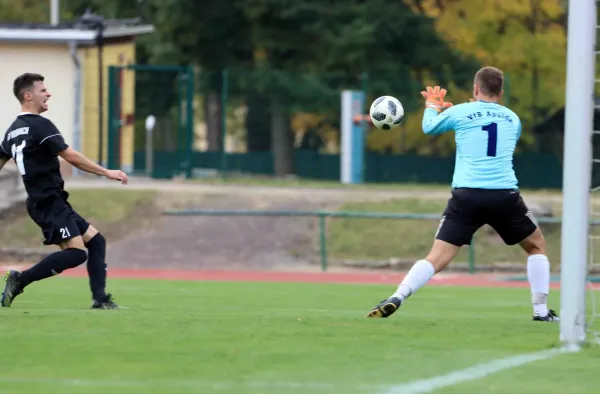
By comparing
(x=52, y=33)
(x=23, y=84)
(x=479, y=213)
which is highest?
(x=52, y=33)

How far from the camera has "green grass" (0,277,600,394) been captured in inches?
264

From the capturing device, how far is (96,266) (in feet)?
36.9

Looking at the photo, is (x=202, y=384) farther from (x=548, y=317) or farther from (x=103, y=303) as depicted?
(x=103, y=303)

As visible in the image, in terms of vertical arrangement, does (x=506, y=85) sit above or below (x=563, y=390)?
above

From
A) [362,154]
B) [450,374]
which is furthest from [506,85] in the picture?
[450,374]

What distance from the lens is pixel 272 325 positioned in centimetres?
950

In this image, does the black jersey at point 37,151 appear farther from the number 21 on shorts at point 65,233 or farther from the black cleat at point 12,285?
the black cleat at point 12,285

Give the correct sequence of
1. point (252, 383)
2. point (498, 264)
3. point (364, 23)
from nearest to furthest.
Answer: point (252, 383) → point (498, 264) → point (364, 23)

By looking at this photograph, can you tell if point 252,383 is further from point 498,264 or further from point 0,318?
point 498,264

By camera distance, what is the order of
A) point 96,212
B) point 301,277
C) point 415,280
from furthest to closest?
point 96,212, point 301,277, point 415,280

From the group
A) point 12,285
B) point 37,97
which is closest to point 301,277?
point 12,285

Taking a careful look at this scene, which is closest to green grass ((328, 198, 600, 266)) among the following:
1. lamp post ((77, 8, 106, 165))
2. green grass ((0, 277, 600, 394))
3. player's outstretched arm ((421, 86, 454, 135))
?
lamp post ((77, 8, 106, 165))

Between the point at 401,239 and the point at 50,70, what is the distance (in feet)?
37.0

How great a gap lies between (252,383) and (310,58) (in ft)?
123
